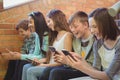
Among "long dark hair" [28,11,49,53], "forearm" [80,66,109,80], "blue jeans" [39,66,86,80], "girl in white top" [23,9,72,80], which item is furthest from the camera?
"long dark hair" [28,11,49,53]

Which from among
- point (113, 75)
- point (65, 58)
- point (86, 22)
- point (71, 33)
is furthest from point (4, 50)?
point (113, 75)

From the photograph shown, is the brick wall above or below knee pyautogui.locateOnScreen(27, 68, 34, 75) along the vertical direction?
above

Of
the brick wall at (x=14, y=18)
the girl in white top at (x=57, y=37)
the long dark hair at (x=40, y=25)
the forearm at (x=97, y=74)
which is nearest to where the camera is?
the forearm at (x=97, y=74)

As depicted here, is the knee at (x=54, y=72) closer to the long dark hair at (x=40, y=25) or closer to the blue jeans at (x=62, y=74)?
the blue jeans at (x=62, y=74)

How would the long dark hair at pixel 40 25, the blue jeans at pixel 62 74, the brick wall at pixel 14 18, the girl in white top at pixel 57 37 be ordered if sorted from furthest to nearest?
the brick wall at pixel 14 18
the long dark hair at pixel 40 25
the girl in white top at pixel 57 37
the blue jeans at pixel 62 74

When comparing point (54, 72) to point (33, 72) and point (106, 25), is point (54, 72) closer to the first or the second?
point (33, 72)

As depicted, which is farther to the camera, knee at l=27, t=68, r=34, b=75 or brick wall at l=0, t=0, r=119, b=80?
brick wall at l=0, t=0, r=119, b=80

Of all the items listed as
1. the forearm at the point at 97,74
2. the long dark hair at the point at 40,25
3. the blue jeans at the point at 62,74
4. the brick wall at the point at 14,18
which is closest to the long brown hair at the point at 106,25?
the forearm at the point at 97,74

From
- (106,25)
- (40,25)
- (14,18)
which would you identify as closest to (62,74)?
(106,25)

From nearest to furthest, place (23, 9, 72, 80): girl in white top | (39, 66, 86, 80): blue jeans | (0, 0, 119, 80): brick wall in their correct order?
(39, 66, 86, 80): blue jeans
(23, 9, 72, 80): girl in white top
(0, 0, 119, 80): brick wall

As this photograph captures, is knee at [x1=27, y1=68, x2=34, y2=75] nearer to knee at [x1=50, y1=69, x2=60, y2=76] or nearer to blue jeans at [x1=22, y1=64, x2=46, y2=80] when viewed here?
blue jeans at [x1=22, y1=64, x2=46, y2=80]

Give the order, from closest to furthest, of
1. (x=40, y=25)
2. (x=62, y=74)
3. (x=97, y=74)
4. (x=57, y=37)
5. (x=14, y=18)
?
(x=97, y=74) < (x=62, y=74) < (x=57, y=37) < (x=40, y=25) < (x=14, y=18)

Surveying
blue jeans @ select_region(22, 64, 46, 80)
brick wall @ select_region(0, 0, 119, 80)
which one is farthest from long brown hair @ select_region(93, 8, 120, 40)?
brick wall @ select_region(0, 0, 119, 80)

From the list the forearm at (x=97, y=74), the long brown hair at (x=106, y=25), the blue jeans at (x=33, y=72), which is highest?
the long brown hair at (x=106, y=25)
